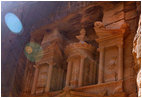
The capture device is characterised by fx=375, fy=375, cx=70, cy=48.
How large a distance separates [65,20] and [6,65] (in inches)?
83.8

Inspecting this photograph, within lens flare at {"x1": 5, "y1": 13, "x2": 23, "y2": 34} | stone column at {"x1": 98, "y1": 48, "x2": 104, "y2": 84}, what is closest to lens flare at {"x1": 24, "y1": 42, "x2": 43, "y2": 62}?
lens flare at {"x1": 5, "y1": 13, "x2": 23, "y2": 34}

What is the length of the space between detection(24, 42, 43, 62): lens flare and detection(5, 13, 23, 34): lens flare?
56 cm

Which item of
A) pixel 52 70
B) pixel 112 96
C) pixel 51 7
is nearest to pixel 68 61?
pixel 52 70

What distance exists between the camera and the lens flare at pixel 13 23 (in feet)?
35.2

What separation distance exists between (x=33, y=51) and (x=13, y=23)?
3.36 feet

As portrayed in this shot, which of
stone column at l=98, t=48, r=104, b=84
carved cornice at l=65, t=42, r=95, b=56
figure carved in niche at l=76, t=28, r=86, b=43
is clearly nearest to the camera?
stone column at l=98, t=48, r=104, b=84

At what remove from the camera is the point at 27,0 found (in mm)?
11125

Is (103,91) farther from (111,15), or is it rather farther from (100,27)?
(111,15)

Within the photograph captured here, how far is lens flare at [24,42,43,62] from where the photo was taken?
10.4 meters

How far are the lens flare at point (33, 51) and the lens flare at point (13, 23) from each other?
1.85ft

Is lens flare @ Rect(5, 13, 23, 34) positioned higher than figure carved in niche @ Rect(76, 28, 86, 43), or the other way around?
lens flare @ Rect(5, 13, 23, 34)

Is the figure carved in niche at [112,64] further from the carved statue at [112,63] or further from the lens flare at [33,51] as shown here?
the lens flare at [33,51]

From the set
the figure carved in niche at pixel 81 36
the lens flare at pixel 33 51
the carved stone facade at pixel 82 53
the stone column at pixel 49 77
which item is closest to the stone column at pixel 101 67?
the carved stone facade at pixel 82 53

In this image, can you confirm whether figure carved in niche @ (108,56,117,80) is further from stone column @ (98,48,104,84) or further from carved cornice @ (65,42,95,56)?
carved cornice @ (65,42,95,56)
